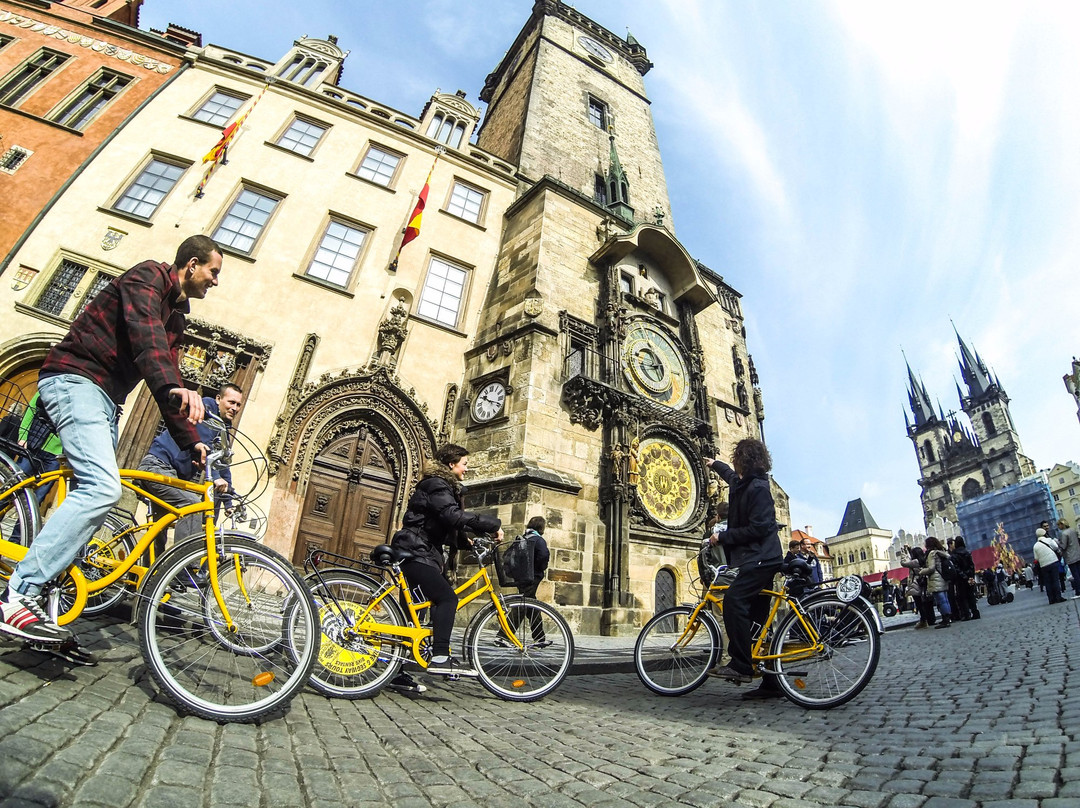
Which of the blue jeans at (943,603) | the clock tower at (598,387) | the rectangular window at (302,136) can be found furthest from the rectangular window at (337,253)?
the blue jeans at (943,603)

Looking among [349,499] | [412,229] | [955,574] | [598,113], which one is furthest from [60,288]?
[598,113]

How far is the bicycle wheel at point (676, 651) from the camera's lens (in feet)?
13.0

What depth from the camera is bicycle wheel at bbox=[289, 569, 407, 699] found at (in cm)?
317

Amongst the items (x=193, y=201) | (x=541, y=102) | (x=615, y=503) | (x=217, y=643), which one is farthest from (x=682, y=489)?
(x=541, y=102)

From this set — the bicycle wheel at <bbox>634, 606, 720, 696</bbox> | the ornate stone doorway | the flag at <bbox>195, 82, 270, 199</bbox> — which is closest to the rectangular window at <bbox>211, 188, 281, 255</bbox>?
the flag at <bbox>195, 82, 270, 199</bbox>

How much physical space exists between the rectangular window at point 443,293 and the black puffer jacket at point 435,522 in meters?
8.63

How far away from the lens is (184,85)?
1307 cm

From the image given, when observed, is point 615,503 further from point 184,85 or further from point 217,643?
point 184,85

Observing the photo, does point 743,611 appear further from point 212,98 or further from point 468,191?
point 212,98

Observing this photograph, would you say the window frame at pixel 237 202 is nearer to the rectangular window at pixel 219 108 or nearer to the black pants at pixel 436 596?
the rectangular window at pixel 219 108

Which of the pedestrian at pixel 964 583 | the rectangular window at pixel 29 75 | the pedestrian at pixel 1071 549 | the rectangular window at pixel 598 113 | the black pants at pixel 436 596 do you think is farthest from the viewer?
the rectangular window at pixel 598 113

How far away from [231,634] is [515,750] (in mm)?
1500

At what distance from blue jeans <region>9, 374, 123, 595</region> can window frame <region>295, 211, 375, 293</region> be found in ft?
30.4

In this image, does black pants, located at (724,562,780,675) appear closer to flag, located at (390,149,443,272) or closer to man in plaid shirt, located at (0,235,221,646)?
man in plaid shirt, located at (0,235,221,646)
